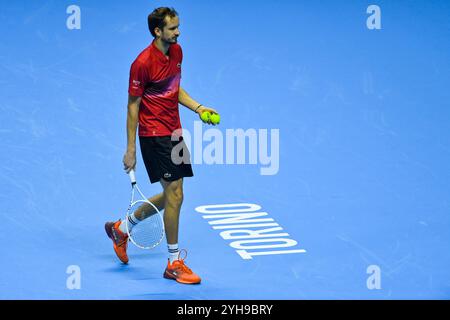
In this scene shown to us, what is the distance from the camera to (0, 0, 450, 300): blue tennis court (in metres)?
10.4

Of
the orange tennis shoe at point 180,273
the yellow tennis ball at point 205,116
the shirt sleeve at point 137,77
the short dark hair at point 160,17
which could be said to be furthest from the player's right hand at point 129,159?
the short dark hair at point 160,17

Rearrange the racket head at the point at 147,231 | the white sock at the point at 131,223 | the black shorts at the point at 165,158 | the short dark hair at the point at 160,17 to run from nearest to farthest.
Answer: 1. the short dark hair at the point at 160,17
2. the black shorts at the point at 165,158
3. the racket head at the point at 147,231
4. the white sock at the point at 131,223

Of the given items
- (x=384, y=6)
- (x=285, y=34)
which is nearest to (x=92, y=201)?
(x=285, y=34)

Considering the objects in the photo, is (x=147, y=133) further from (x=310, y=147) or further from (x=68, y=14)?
(x=68, y=14)

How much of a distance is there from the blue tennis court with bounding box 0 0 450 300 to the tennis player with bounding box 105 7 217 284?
0.41m

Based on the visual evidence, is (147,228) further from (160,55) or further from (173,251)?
(160,55)

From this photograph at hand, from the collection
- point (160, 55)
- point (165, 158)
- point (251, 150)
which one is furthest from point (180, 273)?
point (251, 150)

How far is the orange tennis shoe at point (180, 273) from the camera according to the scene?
10172 mm

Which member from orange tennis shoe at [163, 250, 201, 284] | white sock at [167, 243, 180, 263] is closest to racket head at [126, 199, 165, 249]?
white sock at [167, 243, 180, 263]

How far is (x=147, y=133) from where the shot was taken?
10.3m

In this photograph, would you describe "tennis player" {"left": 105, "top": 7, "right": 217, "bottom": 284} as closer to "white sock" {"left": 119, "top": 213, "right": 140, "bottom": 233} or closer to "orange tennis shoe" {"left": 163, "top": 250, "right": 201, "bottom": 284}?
"orange tennis shoe" {"left": 163, "top": 250, "right": 201, "bottom": 284}

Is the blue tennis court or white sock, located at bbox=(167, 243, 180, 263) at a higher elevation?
the blue tennis court

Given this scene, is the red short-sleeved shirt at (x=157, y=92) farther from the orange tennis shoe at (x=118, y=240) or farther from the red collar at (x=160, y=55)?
the orange tennis shoe at (x=118, y=240)

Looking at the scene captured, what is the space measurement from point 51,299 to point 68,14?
20.2 feet
